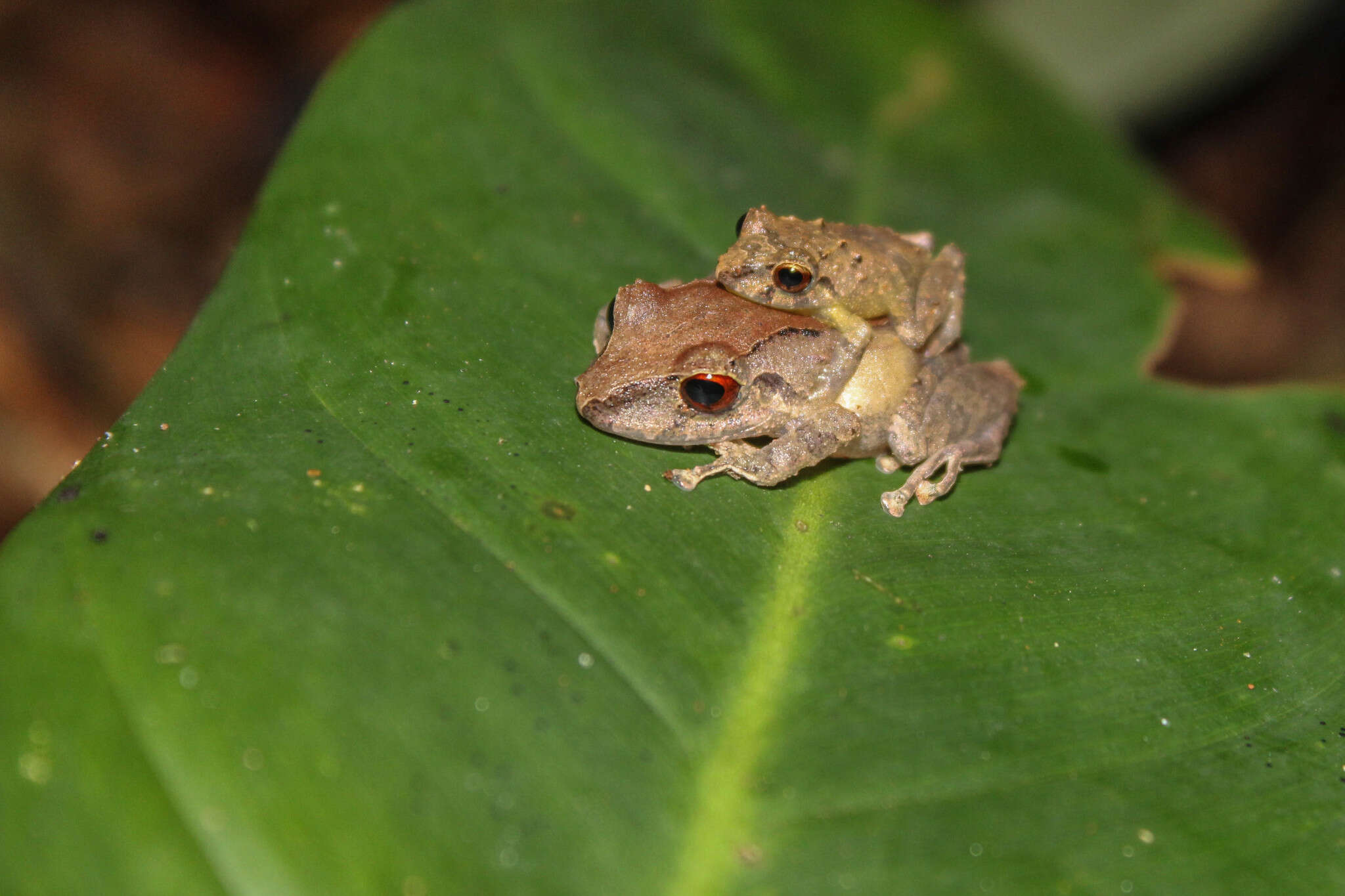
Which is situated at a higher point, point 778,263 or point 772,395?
point 778,263

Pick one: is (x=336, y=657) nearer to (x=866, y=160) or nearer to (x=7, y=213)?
(x=866, y=160)

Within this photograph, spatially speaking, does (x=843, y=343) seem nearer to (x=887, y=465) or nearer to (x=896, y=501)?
(x=887, y=465)

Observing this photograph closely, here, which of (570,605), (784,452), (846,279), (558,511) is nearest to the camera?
(570,605)

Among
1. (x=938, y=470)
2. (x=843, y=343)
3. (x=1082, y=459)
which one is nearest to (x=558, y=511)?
(x=843, y=343)

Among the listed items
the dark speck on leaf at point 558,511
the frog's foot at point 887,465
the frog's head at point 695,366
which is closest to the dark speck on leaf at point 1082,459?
the frog's foot at point 887,465

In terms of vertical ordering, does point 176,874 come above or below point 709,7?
below

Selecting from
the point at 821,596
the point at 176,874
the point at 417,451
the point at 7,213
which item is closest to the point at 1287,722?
the point at 821,596

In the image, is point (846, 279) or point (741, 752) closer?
point (741, 752)

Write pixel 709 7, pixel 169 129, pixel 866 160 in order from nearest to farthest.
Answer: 1. pixel 866 160
2. pixel 709 7
3. pixel 169 129

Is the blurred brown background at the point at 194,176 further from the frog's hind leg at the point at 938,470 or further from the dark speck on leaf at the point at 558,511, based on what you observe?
the dark speck on leaf at the point at 558,511
